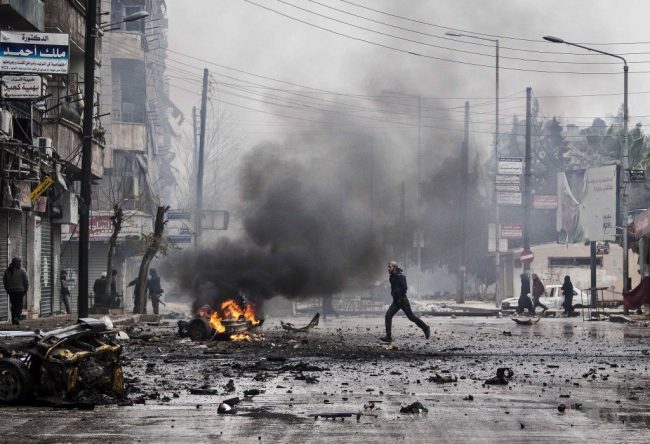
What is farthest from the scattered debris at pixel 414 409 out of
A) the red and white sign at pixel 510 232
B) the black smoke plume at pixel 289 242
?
the red and white sign at pixel 510 232

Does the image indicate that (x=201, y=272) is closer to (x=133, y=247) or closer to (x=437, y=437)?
(x=437, y=437)

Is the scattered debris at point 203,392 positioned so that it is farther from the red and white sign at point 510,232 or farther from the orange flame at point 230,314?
the red and white sign at point 510,232

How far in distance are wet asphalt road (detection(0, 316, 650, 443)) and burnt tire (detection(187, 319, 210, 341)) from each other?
1.50ft

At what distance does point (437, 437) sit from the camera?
9.30 m

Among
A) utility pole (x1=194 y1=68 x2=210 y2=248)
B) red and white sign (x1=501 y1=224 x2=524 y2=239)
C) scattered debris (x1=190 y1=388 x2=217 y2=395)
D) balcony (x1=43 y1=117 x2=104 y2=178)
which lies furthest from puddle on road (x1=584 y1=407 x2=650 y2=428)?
red and white sign (x1=501 y1=224 x2=524 y2=239)

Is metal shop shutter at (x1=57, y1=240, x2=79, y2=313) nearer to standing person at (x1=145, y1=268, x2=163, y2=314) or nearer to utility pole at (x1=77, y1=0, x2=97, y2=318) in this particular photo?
standing person at (x1=145, y1=268, x2=163, y2=314)

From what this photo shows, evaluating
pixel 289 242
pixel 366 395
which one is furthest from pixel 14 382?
pixel 289 242

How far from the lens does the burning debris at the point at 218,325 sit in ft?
74.4

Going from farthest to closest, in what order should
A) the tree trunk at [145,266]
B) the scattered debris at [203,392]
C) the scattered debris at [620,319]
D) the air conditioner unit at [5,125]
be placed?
1. the tree trunk at [145,266]
2. the scattered debris at [620,319]
3. the air conditioner unit at [5,125]
4. the scattered debris at [203,392]

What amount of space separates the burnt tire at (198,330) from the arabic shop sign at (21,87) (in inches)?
293

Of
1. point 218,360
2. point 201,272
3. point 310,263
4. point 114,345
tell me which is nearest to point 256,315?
point 201,272

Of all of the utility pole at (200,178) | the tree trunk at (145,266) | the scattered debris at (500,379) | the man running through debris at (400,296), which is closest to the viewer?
the scattered debris at (500,379)

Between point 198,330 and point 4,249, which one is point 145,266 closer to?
point 4,249

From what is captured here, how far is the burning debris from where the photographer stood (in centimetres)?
2267
